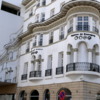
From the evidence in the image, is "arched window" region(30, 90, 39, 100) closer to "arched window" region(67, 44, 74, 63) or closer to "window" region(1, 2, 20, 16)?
"arched window" region(67, 44, 74, 63)

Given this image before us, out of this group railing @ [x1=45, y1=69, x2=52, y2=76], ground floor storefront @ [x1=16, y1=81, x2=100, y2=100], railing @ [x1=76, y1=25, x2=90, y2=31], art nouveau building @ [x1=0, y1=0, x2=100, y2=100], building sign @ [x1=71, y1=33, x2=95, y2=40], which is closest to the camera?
ground floor storefront @ [x1=16, y1=81, x2=100, y2=100]

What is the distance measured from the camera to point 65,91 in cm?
2020

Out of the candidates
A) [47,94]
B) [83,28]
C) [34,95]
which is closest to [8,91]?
[34,95]

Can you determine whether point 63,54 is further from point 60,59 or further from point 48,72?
point 48,72

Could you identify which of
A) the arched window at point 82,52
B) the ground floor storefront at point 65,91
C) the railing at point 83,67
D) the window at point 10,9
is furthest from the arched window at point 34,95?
the window at point 10,9

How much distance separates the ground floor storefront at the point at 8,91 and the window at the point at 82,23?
46.7 ft

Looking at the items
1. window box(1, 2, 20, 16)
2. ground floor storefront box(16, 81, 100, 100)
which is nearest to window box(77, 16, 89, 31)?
ground floor storefront box(16, 81, 100, 100)

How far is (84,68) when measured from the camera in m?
18.6

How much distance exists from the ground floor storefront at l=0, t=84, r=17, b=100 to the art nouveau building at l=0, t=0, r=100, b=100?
1534mm

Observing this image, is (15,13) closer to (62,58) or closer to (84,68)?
(62,58)

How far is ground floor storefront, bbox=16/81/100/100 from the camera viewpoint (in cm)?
1818

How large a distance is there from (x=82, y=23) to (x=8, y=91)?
17.1 metres

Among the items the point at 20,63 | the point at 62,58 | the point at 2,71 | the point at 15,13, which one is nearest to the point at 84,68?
the point at 62,58

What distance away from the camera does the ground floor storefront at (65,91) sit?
18.2 metres
